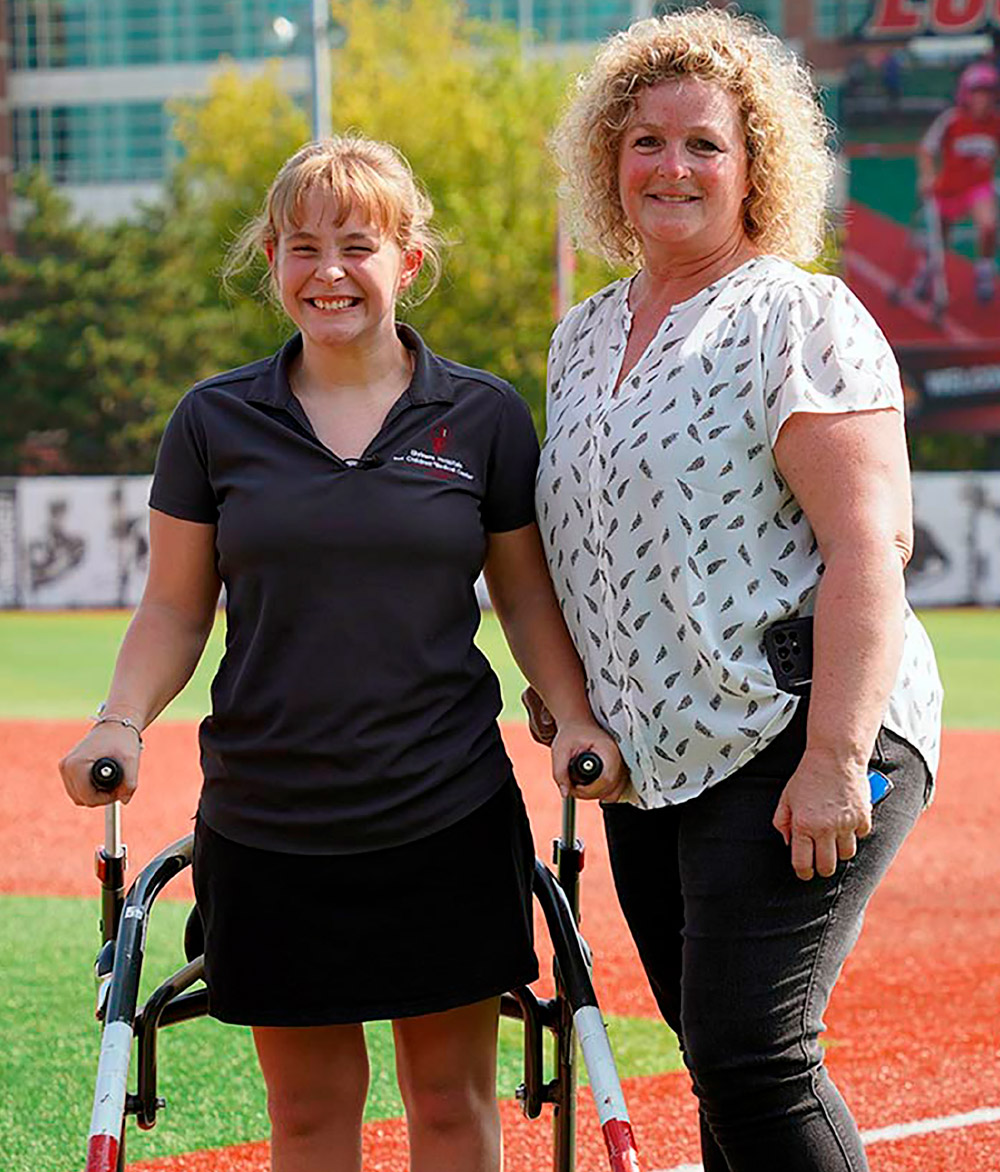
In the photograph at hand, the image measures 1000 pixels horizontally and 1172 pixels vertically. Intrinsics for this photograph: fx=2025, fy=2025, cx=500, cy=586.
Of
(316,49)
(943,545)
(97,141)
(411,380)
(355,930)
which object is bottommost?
(943,545)

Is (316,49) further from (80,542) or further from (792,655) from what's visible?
(792,655)

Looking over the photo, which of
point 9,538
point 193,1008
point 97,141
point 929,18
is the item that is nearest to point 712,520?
point 193,1008

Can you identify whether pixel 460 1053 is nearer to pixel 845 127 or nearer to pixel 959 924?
pixel 959 924

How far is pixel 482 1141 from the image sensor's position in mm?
3557

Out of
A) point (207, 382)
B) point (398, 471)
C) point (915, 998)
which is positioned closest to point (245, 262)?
point (207, 382)

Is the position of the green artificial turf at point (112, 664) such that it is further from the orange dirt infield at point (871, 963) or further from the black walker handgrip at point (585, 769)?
the black walker handgrip at point (585, 769)

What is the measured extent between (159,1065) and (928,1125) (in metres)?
2.20

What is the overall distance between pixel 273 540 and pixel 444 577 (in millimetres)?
291

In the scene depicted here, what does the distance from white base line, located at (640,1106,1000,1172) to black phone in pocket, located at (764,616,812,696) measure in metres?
2.38

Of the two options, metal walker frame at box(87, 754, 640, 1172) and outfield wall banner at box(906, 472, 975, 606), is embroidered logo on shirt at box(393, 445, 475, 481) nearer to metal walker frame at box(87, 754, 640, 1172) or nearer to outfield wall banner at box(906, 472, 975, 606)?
metal walker frame at box(87, 754, 640, 1172)

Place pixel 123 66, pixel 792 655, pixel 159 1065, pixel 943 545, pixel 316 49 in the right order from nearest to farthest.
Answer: pixel 792 655
pixel 159 1065
pixel 943 545
pixel 316 49
pixel 123 66

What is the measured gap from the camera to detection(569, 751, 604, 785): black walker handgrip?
10.9ft

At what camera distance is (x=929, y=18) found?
46.3 m

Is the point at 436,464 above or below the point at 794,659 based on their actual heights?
above
